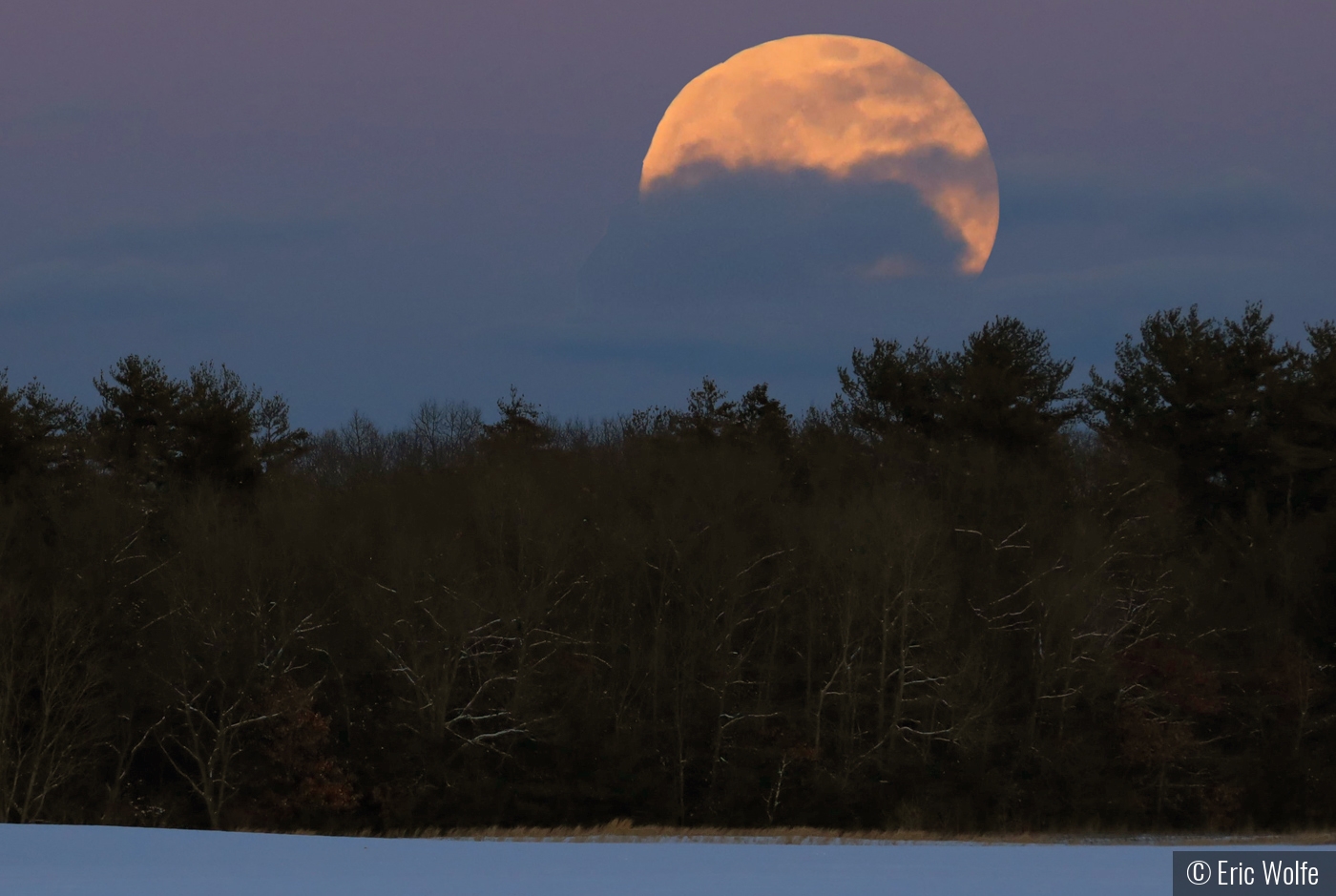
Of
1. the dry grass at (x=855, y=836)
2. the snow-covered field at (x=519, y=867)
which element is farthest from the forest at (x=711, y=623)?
the snow-covered field at (x=519, y=867)

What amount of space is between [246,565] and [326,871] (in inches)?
1556

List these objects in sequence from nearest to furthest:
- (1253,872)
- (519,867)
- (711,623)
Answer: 1. (1253,872)
2. (519,867)
3. (711,623)

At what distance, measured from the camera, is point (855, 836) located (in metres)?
41.8

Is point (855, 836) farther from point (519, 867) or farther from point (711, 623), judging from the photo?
point (519, 867)

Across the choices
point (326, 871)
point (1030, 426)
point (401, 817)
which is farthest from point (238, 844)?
point (1030, 426)

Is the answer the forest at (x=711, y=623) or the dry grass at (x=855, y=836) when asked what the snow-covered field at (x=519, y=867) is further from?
the forest at (x=711, y=623)

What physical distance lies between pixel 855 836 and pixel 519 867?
94.6 feet

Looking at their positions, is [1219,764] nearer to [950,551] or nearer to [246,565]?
[950,551]

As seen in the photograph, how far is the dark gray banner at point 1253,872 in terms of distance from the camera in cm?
1348

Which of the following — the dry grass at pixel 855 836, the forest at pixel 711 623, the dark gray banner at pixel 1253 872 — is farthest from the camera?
the forest at pixel 711 623

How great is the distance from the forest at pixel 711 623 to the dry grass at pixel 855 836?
150 cm

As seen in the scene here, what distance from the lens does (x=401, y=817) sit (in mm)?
48375

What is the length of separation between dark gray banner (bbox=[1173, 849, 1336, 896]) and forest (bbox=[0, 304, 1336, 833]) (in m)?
35.2

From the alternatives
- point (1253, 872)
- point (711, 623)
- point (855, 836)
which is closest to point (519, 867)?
point (1253, 872)
